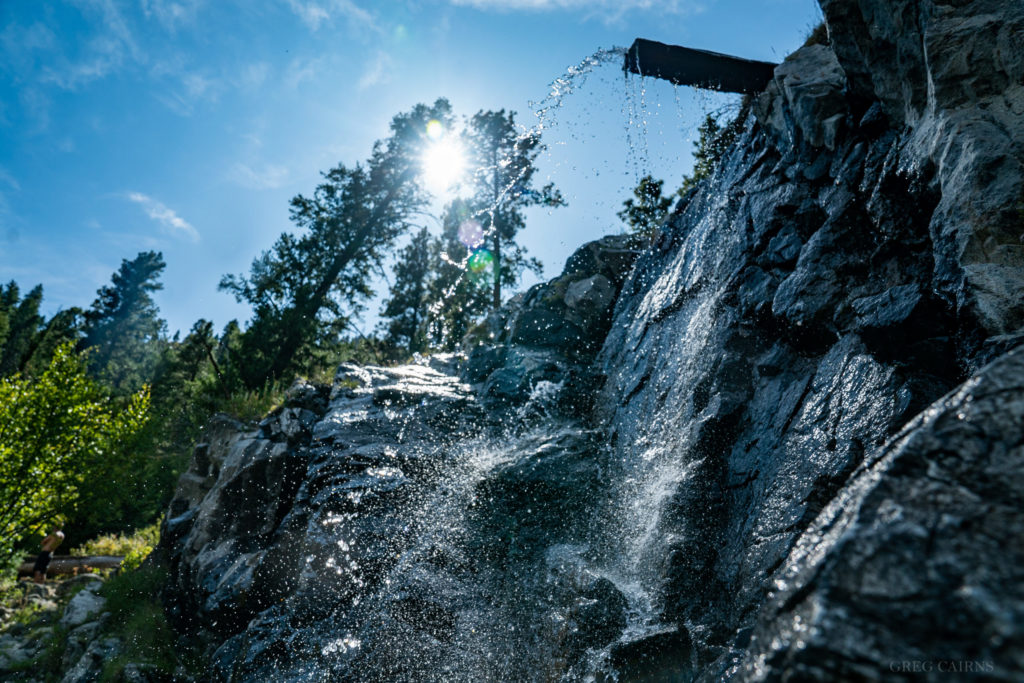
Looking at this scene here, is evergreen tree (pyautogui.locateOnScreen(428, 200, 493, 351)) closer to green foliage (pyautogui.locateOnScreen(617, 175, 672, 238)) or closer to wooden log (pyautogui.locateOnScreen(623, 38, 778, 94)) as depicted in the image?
green foliage (pyautogui.locateOnScreen(617, 175, 672, 238))

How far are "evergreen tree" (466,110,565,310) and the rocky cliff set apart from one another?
18.5 metres

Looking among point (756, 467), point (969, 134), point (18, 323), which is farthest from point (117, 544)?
point (18, 323)

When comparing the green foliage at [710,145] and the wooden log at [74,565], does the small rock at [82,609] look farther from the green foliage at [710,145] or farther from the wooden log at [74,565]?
the green foliage at [710,145]

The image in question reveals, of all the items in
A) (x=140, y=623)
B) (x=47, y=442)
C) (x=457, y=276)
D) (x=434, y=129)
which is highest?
(x=434, y=129)

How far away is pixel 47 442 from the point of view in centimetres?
1564

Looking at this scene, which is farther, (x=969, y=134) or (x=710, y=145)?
(x=710, y=145)

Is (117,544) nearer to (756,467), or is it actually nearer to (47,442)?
(47,442)

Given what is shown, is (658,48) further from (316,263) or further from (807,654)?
(316,263)

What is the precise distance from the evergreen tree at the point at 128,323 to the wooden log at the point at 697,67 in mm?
63052

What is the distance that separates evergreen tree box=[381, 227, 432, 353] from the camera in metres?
31.0

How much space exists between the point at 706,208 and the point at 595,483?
591cm

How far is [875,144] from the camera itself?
602 cm

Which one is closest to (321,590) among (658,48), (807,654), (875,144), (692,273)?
(807,654)

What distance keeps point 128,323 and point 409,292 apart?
50.9 m
